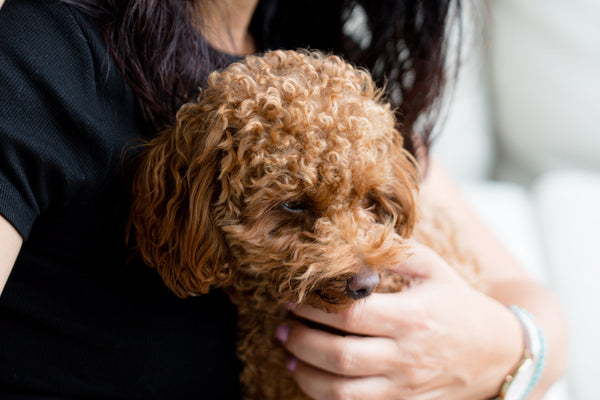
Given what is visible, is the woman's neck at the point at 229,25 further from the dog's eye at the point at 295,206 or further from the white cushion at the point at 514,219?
the white cushion at the point at 514,219

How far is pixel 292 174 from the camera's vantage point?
2.55 ft

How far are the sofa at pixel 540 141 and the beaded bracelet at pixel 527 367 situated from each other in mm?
577

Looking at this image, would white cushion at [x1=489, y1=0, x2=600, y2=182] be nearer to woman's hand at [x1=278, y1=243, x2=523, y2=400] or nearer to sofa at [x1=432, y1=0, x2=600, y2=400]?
sofa at [x1=432, y1=0, x2=600, y2=400]

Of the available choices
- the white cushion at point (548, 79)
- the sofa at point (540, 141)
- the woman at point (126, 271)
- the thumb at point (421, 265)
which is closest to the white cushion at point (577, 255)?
the sofa at point (540, 141)

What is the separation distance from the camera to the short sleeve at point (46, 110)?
2.17 feet

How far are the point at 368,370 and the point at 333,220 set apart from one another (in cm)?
28

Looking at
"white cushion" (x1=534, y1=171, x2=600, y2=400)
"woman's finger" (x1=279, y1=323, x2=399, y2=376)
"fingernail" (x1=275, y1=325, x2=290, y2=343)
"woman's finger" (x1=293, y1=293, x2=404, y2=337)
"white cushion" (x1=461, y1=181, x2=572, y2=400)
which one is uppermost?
"woman's finger" (x1=293, y1=293, x2=404, y2=337)

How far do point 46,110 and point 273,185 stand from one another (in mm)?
306

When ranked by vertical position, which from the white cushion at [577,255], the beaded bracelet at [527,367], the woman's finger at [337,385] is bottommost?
the white cushion at [577,255]

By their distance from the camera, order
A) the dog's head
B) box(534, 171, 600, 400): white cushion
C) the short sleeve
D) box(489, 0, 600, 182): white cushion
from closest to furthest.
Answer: the short sleeve
the dog's head
box(534, 171, 600, 400): white cushion
box(489, 0, 600, 182): white cushion

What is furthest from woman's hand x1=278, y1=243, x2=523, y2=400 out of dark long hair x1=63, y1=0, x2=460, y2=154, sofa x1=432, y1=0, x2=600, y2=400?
sofa x1=432, y1=0, x2=600, y2=400

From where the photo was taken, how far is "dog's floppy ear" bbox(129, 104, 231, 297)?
2.62ft

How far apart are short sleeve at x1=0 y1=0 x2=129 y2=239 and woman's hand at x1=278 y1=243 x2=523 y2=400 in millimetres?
421

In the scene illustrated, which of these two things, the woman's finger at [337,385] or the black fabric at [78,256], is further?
the woman's finger at [337,385]
